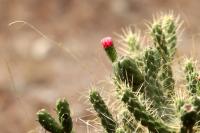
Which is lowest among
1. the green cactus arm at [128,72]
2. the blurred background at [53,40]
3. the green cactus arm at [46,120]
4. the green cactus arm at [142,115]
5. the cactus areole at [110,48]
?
the green cactus arm at [142,115]

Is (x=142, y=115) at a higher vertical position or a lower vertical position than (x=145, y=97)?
lower

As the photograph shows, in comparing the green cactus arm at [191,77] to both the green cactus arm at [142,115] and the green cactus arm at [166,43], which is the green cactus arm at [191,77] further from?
the green cactus arm at [142,115]

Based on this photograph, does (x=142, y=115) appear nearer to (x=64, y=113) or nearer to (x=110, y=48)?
(x=64, y=113)

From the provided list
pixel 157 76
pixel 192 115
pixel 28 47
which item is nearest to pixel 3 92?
pixel 28 47

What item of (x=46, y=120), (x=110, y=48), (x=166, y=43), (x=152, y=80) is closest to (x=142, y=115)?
(x=152, y=80)

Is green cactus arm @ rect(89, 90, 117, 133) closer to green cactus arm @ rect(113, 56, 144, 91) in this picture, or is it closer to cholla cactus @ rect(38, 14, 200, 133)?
cholla cactus @ rect(38, 14, 200, 133)

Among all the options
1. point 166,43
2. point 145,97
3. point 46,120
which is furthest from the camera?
point 166,43

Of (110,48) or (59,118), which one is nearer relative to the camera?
(59,118)

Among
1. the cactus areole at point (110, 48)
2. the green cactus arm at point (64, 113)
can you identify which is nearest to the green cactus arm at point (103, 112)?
the green cactus arm at point (64, 113)
